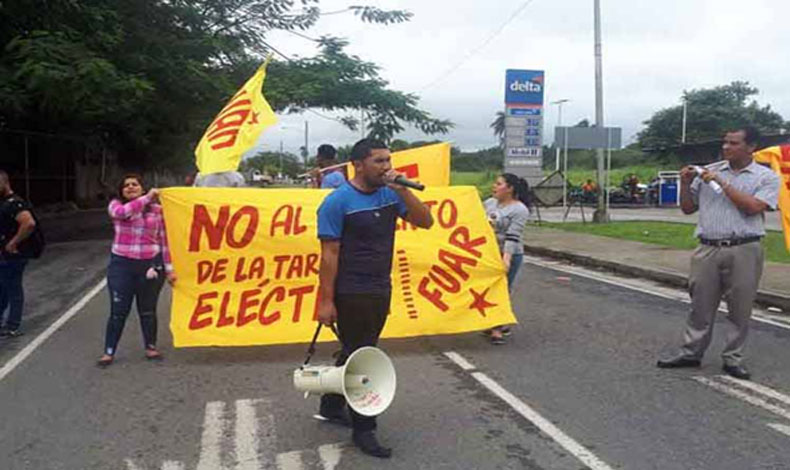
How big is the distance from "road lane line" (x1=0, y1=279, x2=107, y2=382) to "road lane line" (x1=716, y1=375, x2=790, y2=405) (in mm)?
5763

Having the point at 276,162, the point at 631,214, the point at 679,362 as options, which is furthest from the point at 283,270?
the point at 276,162

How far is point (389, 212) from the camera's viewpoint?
475 cm

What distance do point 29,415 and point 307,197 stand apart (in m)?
3.17

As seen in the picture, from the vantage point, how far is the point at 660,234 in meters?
20.2

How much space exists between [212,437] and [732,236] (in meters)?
4.24

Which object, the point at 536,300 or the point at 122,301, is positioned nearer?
the point at 122,301

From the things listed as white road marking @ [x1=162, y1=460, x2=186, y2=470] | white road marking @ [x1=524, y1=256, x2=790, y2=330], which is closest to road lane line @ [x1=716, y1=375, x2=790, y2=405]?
white road marking @ [x1=524, y1=256, x2=790, y2=330]

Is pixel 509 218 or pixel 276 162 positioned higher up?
pixel 276 162

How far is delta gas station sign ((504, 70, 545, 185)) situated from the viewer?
24984 millimetres

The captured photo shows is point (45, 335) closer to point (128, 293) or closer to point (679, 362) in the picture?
point (128, 293)

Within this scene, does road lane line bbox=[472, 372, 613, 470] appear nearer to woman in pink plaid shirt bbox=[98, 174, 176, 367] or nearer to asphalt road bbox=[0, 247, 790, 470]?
asphalt road bbox=[0, 247, 790, 470]

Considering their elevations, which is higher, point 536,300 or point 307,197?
point 307,197

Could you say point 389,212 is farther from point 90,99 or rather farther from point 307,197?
point 90,99

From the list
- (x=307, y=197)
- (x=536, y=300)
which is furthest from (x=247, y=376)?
(x=536, y=300)
